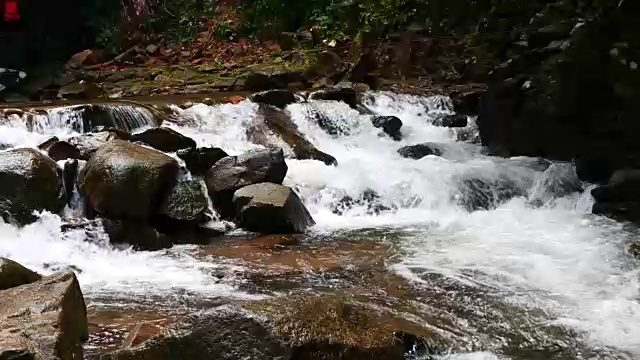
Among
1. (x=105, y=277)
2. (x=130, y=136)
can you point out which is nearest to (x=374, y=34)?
(x=130, y=136)

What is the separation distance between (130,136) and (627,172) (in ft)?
18.4

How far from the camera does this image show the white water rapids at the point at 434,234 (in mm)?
5074

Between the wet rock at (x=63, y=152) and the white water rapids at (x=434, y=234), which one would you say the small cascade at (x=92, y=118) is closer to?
the white water rapids at (x=434, y=234)

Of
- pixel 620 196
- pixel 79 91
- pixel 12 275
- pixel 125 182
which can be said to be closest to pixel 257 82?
pixel 79 91

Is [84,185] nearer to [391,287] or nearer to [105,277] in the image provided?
[105,277]

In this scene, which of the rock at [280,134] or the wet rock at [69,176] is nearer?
the wet rock at [69,176]

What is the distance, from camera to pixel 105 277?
565 centimetres

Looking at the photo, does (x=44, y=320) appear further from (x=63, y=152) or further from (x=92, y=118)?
(x=92, y=118)

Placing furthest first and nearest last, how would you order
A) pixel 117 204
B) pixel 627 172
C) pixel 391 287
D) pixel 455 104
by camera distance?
pixel 455 104 → pixel 627 172 → pixel 117 204 → pixel 391 287

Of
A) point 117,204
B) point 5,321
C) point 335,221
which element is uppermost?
point 5,321

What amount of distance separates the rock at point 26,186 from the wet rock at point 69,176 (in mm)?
176

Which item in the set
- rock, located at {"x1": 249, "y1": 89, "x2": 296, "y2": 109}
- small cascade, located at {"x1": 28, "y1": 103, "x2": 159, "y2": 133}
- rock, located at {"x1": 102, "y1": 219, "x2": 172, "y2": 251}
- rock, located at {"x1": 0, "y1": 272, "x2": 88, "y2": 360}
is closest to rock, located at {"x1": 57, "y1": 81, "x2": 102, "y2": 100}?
small cascade, located at {"x1": 28, "y1": 103, "x2": 159, "y2": 133}

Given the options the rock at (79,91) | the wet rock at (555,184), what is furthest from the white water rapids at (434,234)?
the rock at (79,91)

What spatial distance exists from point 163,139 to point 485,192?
3.88m
